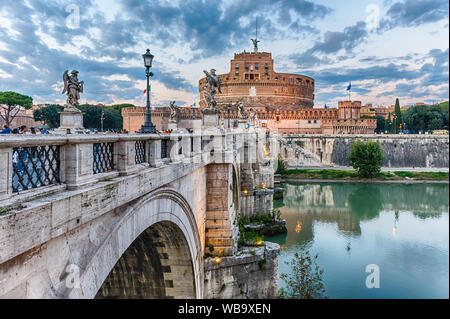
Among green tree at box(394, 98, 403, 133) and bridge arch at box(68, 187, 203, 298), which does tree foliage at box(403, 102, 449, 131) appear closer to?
green tree at box(394, 98, 403, 133)

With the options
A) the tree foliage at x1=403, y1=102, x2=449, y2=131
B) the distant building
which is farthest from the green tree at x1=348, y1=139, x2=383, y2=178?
the distant building

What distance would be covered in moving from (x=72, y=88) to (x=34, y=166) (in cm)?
530

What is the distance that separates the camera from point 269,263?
11.2 m

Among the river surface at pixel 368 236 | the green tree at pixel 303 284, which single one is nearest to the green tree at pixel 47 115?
the river surface at pixel 368 236

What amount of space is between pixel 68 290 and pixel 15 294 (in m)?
0.52

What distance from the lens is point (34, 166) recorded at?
8.41 ft

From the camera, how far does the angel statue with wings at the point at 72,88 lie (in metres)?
7.22

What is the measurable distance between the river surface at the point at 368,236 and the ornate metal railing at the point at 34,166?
2.71m

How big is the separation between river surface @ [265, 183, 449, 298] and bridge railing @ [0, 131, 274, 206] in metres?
2.69

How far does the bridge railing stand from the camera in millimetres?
2350

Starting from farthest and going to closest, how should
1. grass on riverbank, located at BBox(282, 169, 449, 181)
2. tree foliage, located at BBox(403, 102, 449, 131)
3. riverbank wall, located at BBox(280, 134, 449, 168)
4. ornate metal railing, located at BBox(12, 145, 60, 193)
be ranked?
1. tree foliage, located at BBox(403, 102, 449, 131)
2. riverbank wall, located at BBox(280, 134, 449, 168)
3. grass on riverbank, located at BBox(282, 169, 449, 181)
4. ornate metal railing, located at BBox(12, 145, 60, 193)

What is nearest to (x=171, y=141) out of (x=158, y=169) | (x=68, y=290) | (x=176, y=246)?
(x=158, y=169)
